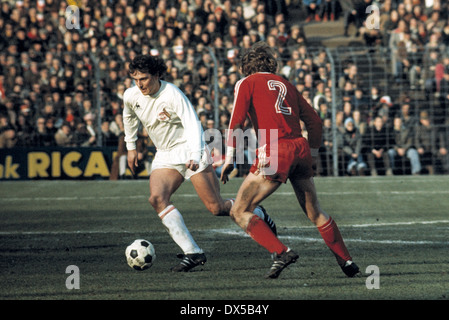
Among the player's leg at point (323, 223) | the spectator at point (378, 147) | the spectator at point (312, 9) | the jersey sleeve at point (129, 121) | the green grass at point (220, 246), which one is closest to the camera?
the green grass at point (220, 246)

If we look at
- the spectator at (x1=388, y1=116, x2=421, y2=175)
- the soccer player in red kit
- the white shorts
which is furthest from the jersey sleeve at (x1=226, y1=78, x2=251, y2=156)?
the spectator at (x1=388, y1=116, x2=421, y2=175)

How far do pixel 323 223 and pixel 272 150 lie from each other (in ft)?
2.45

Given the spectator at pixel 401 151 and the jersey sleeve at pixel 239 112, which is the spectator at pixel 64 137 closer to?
the spectator at pixel 401 151

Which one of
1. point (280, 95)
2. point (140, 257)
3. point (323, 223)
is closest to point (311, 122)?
point (280, 95)

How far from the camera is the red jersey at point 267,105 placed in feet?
22.4

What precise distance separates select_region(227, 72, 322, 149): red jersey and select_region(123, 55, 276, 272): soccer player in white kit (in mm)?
829

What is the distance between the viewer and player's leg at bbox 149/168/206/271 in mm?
7496

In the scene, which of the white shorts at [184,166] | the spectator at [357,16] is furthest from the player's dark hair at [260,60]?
the spectator at [357,16]

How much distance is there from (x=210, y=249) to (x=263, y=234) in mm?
1927

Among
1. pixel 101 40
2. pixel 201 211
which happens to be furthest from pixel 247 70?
pixel 101 40

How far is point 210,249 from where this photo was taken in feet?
28.7

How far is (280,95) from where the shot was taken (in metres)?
6.88

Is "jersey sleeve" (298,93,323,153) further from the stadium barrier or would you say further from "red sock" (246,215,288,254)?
the stadium barrier
